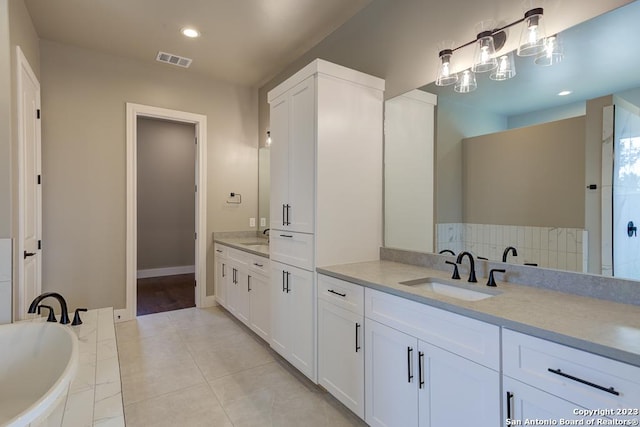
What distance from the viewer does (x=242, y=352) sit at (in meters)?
2.90

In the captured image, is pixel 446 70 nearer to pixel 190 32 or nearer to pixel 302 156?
pixel 302 156

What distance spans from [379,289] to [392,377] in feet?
1.46

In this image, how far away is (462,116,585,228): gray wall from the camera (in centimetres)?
157

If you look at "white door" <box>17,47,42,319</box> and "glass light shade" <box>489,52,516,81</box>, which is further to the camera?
"white door" <box>17,47,42,319</box>

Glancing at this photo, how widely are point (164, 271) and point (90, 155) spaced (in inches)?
132

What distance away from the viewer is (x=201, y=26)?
296cm

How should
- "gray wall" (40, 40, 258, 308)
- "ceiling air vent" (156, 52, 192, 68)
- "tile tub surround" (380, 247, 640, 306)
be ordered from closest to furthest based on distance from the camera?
"tile tub surround" (380, 247, 640, 306) < "gray wall" (40, 40, 258, 308) < "ceiling air vent" (156, 52, 192, 68)

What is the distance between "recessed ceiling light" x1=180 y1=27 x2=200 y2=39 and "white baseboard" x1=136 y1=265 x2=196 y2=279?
4.55 meters

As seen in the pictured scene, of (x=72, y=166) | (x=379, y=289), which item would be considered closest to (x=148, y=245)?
(x=72, y=166)

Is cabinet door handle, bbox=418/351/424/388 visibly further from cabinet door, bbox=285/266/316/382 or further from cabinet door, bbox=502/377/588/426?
cabinet door, bbox=285/266/316/382

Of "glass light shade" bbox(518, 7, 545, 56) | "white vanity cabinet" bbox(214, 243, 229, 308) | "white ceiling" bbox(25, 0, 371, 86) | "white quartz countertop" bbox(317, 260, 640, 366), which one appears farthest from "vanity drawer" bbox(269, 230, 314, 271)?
"white ceiling" bbox(25, 0, 371, 86)

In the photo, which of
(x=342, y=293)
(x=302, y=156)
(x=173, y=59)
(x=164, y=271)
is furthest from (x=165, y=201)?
(x=342, y=293)

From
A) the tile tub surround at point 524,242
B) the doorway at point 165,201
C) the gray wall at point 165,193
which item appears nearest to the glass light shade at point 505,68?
the tile tub surround at point 524,242

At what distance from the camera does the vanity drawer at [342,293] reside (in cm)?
189
